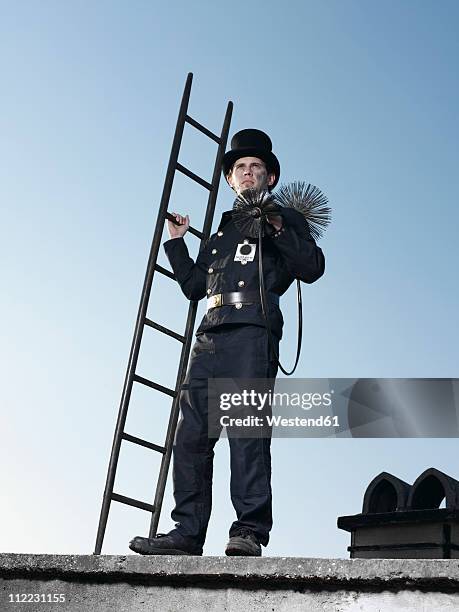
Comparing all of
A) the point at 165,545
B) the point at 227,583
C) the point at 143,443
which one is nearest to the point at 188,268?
the point at 143,443

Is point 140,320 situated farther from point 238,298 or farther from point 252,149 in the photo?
point 252,149

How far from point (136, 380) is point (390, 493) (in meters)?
3.92

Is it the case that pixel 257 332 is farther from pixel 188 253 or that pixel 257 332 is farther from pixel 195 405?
pixel 188 253

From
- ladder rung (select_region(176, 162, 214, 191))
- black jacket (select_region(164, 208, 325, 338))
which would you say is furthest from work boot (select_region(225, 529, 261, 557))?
ladder rung (select_region(176, 162, 214, 191))

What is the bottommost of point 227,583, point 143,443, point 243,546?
point 227,583

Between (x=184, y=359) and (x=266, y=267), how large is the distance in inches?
43.9

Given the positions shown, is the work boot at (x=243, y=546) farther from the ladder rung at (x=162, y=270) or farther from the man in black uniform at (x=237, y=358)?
the ladder rung at (x=162, y=270)

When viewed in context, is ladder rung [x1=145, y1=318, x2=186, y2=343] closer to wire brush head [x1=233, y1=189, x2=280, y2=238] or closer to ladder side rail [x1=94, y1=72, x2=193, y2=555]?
ladder side rail [x1=94, y1=72, x2=193, y2=555]

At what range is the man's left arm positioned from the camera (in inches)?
166

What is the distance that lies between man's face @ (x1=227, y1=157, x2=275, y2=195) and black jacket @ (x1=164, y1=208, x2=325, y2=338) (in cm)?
16

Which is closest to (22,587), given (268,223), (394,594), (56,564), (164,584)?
(56,564)

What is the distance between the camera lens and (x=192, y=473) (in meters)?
4.07

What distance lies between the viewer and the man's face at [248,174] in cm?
456

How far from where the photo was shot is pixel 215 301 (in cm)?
431
